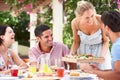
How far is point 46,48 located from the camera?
4.18 meters

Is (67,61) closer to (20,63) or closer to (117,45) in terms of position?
(20,63)

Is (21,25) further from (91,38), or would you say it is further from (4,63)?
(4,63)

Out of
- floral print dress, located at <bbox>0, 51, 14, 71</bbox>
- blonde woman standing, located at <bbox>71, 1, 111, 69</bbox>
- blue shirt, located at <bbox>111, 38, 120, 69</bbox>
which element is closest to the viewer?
blue shirt, located at <bbox>111, 38, 120, 69</bbox>

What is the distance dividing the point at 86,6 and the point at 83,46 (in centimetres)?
55

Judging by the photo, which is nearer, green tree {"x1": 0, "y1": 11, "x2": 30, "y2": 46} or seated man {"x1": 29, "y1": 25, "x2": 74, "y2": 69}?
seated man {"x1": 29, "y1": 25, "x2": 74, "y2": 69}

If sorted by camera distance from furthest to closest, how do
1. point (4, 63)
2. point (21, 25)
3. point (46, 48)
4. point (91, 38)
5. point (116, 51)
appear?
1. point (21, 25)
2. point (91, 38)
3. point (46, 48)
4. point (4, 63)
5. point (116, 51)

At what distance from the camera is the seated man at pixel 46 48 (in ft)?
13.5

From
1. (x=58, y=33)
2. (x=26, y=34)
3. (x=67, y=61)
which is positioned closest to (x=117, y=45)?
(x=67, y=61)

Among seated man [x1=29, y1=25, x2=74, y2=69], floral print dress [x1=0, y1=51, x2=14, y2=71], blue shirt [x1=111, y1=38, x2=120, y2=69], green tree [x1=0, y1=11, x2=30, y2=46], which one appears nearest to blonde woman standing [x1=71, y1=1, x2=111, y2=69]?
seated man [x1=29, y1=25, x2=74, y2=69]

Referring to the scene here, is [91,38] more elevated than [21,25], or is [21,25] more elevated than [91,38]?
[21,25]

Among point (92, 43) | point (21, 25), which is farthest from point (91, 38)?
point (21, 25)

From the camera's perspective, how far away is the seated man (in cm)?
412

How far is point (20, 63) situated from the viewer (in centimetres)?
425

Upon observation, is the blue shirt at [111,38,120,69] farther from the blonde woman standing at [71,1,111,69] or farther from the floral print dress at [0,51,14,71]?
the blonde woman standing at [71,1,111,69]
